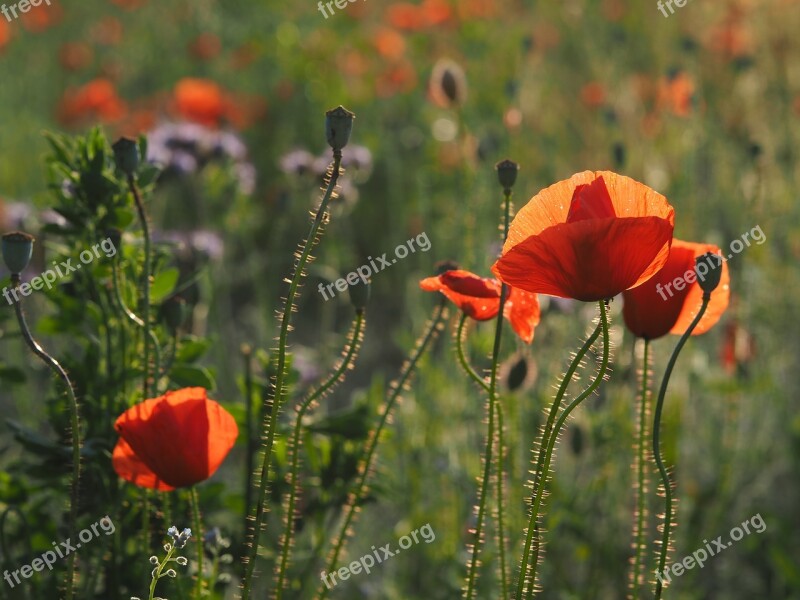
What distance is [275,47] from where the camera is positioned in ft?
21.4

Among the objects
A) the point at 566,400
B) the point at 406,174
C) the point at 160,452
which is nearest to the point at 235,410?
the point at 160,452

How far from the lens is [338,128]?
1341 millimetres

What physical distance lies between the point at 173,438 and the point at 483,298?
18.2 inches

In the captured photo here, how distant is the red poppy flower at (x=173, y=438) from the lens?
4.73 ft

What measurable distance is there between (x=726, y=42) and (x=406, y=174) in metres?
1.79

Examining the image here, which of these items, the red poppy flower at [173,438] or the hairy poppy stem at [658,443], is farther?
the red poppy flower at [173,438]

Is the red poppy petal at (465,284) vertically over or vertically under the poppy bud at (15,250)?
under

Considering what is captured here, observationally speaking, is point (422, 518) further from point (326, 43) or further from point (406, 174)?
point (326, 43)

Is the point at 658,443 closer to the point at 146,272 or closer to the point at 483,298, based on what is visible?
the point at 483,298
